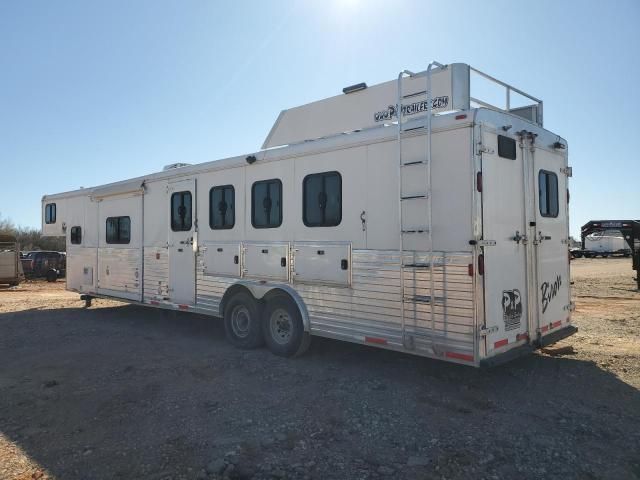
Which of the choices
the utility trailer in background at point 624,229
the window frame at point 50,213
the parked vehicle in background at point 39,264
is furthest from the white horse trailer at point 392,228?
the parked vehicle in background at point 39,264

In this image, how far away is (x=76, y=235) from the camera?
37.4 ft

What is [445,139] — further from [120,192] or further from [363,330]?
[120,192]

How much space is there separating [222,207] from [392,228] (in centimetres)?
313

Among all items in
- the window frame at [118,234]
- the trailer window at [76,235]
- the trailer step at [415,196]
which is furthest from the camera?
the trailer window at [76,235]

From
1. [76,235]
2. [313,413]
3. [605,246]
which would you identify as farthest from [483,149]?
[605,246]

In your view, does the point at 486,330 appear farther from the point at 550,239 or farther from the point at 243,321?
the point at 243,321

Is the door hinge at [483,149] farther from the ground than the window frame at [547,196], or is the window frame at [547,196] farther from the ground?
the door hinge at [483,149]

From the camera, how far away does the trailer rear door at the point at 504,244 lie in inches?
197

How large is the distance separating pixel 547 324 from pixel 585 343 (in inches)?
78.7

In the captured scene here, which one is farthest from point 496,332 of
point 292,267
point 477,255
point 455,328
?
point 292,267

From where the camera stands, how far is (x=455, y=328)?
4980 mm

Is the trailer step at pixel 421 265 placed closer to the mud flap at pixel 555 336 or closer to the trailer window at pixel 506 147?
the trailer window at pixel 506 147

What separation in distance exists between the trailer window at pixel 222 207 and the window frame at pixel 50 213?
21.2 feet

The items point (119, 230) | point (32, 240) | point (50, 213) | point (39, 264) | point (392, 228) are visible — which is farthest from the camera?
point (32, 240)
